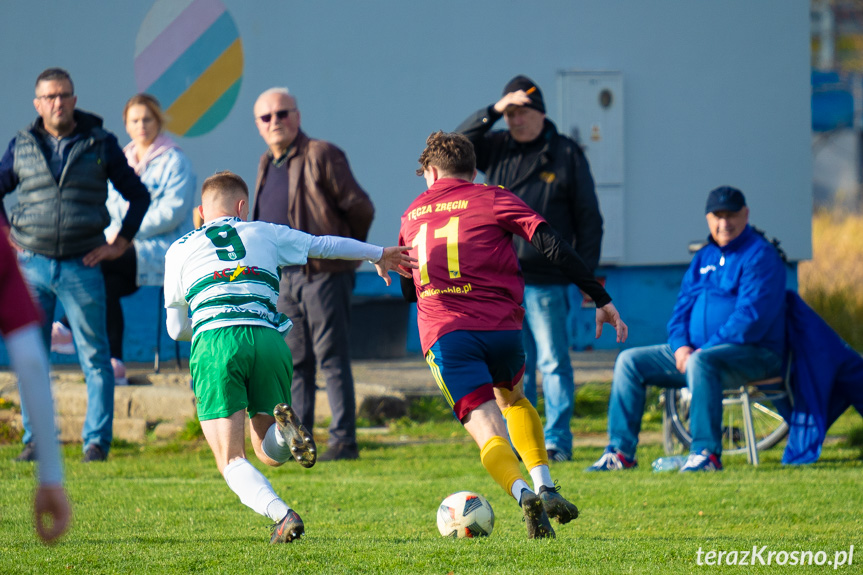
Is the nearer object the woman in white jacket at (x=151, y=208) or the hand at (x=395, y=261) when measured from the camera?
the hand at (x=395, y=261)

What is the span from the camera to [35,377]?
2514mm

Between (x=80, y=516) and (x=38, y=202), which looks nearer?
(x=80, y=516)

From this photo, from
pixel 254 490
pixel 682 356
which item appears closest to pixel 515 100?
pixel 682 356

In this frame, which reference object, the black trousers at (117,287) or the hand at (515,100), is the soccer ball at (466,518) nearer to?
the hand at (515,100)

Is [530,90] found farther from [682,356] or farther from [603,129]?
[603,129]

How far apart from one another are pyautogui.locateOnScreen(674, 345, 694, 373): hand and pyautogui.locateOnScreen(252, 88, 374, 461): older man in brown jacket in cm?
226

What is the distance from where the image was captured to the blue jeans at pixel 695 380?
7.39 meters

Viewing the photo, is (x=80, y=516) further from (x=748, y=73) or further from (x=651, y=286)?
(x=748, y=73)

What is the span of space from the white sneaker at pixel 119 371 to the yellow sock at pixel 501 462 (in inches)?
195

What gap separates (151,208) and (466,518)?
4891mm

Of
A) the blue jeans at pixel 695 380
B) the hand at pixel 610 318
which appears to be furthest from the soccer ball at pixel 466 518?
the blue jeans at pixel 695 380

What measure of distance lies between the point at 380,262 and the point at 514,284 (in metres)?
0.65

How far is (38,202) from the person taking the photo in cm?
766

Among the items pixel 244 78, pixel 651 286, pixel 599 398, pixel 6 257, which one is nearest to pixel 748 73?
pixel 651 286
